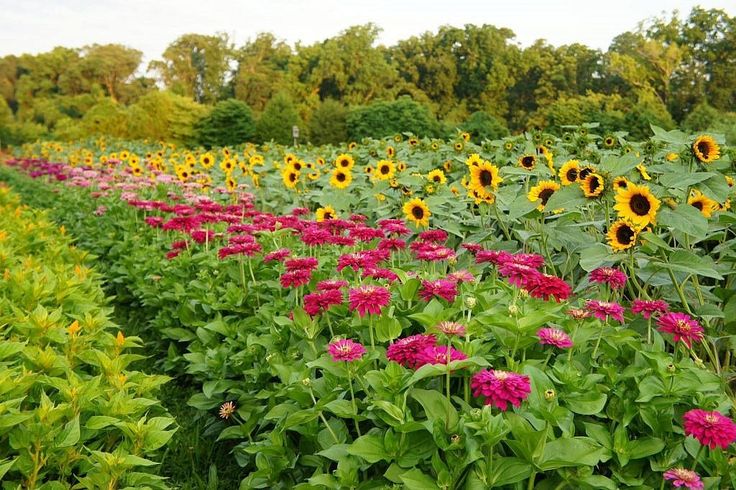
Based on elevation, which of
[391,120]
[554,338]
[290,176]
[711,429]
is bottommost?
[711,429]

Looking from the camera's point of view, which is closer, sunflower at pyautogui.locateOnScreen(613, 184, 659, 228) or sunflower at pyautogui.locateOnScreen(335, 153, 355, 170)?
sunflower at pyautogui.locateOnScreen(613, 184, 659, 228)

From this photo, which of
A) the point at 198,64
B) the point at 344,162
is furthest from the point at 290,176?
the point at 198,64

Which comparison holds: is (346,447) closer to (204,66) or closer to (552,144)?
(552,144)

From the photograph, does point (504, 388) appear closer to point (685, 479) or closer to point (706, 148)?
point (685, 479)

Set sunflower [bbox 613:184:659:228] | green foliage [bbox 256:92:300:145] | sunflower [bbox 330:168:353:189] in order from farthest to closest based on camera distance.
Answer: green foliage [bbox 256:92:300:145], sunflower [bbox 330:168:353:189], sunflower [bbox 613:184:659:228]

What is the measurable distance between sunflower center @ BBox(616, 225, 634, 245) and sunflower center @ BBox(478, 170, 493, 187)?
3.06 ft

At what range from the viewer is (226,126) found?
2097cm

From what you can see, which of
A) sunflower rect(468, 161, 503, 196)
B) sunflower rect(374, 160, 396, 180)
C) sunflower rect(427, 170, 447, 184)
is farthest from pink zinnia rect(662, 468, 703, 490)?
sunflower rect(374, 160, 396, 180)

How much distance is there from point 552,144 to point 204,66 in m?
43.3

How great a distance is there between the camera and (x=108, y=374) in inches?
80.3

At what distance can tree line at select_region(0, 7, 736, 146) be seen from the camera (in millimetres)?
22531

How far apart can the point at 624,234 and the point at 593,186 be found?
245 mm

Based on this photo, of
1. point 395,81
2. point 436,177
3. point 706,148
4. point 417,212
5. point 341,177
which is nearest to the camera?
point 706,148

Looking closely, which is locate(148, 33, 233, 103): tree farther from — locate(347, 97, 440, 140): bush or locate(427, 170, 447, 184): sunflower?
locate(427, 170, 447, 184): sunflower
